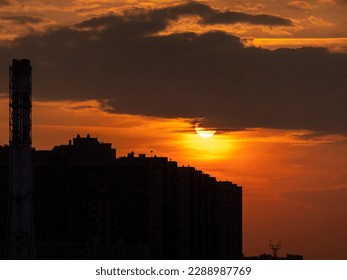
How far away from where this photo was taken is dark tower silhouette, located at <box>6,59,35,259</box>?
142 m

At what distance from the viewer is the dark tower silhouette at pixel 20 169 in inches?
5591

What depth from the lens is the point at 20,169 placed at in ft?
469

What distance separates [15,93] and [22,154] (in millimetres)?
7579

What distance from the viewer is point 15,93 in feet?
476

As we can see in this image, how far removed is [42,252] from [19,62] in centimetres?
5553

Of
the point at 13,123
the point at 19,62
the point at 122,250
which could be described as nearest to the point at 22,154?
the point at 13,123
